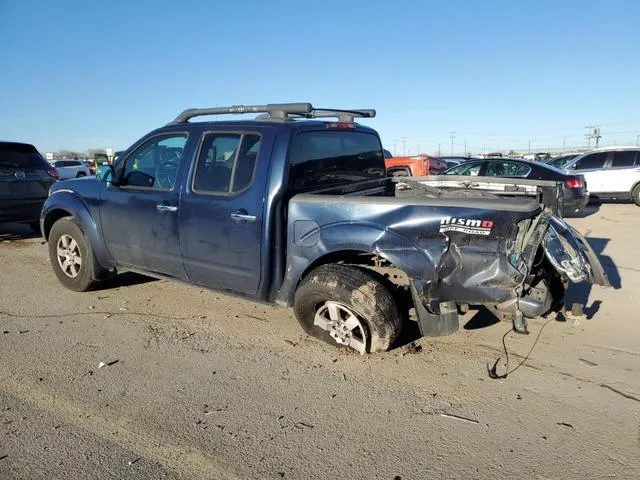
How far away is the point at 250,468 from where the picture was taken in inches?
101

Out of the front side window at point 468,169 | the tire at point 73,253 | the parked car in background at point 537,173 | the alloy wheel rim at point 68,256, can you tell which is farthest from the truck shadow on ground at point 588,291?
the front side window at point 468,169

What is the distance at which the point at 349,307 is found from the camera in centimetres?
368

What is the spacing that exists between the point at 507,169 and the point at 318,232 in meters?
9.63

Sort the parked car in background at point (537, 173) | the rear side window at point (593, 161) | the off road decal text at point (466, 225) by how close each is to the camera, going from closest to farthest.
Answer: the off road decal text at point (466, 225) → the parked car in background at point (537, 173) → the rear side window at point (593, 161)

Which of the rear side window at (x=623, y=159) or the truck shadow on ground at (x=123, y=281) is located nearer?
the truck shadow on ground at (x=123, y=281)

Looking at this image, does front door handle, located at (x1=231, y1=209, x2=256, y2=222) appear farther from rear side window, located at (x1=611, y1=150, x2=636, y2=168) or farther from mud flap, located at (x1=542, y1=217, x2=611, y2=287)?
rear side window, located at (x1=611, y1=150, x2=636, y2=168)

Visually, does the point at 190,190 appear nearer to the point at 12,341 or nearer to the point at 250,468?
the point at 12,341

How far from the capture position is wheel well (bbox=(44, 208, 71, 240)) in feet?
18.7

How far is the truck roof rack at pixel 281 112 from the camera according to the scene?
14.0 ft

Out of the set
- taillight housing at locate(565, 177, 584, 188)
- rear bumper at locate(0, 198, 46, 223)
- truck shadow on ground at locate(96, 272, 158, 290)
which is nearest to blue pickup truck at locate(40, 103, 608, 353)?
truck shadow on ground at locate(96, 272, 158, 290)

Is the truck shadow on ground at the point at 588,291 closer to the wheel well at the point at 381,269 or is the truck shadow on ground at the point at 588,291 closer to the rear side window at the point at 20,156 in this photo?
the wheel well at the point at 381,269

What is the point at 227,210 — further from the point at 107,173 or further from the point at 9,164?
the point at 9,164

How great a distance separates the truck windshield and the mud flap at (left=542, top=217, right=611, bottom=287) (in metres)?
1.87

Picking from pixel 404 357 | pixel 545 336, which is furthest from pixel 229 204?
pixel 545 336
